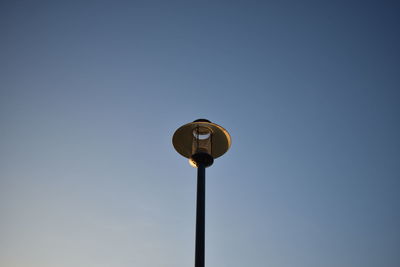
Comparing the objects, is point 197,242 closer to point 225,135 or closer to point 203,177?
point 203,177

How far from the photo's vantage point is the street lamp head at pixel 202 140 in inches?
222

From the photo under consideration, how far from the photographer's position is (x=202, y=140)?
5.78 meters

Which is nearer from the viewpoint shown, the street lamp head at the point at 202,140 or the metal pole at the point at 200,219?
the metal pole at the point at 200,219

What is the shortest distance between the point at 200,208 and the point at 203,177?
2.06 feet

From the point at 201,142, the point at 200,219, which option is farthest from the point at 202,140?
the point at 200,219

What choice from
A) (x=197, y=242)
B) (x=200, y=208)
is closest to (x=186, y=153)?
(x=200, y=208)

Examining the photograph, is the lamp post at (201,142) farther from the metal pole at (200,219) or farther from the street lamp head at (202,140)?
the metal pole at (200,219)

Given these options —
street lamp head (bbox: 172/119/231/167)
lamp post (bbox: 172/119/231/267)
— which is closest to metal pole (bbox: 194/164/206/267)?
lamp post (bbox: 172/119/231/267)

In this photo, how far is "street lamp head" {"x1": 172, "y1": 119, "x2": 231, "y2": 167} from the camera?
5.64 meters

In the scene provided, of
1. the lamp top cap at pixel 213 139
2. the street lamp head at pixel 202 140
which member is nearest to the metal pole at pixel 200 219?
the street lamp head at pixel 202 140

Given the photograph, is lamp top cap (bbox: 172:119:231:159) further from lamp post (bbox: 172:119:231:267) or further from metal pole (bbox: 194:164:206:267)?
metal pole (bbox: 194:164:206:267)

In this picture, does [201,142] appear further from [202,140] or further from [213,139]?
[213,139]

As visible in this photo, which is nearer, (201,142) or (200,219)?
(200,219)

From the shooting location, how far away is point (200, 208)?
479cm
